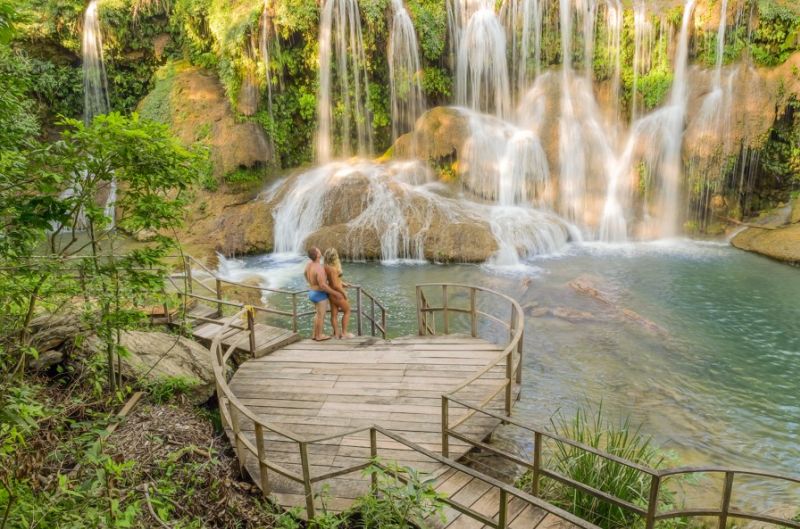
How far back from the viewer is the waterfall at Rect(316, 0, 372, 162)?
21.4m

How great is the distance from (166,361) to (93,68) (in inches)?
872

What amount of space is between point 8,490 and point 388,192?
614 inches

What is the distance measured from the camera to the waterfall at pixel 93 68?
22.8m

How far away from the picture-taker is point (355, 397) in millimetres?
6723

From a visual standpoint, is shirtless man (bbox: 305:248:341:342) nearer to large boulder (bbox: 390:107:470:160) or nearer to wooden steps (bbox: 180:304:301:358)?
wooden steps (bbox: 180:304:301:358)

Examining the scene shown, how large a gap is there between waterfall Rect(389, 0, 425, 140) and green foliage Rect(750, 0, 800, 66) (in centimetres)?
1259

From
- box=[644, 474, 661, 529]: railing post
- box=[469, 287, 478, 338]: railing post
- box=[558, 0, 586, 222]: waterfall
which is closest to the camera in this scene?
box=[644, 474, 661, 529]: railing post

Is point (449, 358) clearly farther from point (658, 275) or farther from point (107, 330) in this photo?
point (658, 275)

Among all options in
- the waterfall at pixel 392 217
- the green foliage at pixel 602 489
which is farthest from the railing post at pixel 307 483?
the waterfall at pixel 392 217

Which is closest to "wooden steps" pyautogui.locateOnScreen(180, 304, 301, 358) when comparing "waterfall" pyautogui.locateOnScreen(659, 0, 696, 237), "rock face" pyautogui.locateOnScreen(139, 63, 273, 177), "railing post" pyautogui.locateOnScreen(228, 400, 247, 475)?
"railing post" pyautogui.locateOnScreen(228, 400, 247, 475)

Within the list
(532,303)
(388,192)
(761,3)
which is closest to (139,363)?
(532,303)

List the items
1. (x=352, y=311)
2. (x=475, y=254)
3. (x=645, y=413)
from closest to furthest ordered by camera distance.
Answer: (x=645, y=413), (x=352, y=311), (x=475, y=254)

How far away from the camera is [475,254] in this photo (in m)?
16.5

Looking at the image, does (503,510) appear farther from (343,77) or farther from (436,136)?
(343,77)
